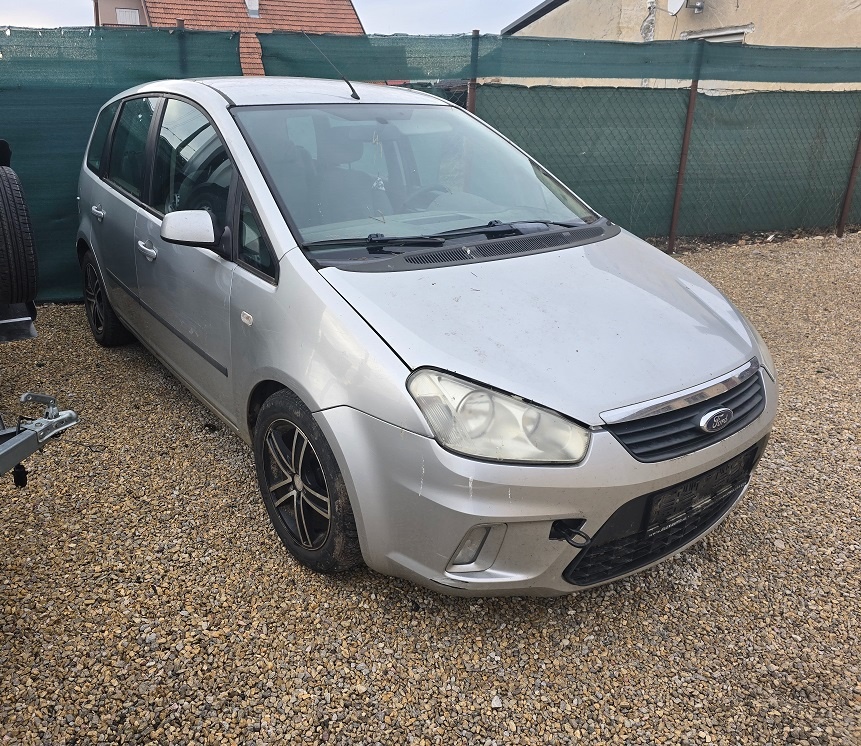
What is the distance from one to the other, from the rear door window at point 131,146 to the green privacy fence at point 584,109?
1616 millimetres

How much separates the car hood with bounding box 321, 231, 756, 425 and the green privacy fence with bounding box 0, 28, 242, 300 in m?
4.15

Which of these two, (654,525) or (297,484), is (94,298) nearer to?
(297,484)

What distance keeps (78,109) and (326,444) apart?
4533mm

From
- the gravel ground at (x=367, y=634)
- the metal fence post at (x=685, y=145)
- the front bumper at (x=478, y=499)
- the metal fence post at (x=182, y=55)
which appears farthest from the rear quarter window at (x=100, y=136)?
the metal fence post at (x=685, y=145)

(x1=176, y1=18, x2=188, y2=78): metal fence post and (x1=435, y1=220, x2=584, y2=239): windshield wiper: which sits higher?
(x1=176, y1=18, x2=188, y2=78): metal fence post

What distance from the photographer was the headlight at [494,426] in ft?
6.63

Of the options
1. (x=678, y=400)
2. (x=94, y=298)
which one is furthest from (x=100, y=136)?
(x=678, y=400)

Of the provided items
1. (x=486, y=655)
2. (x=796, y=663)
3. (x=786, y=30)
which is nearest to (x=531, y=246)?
(x=486, y=655)

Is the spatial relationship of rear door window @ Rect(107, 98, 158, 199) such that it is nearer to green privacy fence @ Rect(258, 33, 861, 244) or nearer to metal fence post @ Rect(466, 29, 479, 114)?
green privacy fence @ Rect(258, 33, 861, 244)

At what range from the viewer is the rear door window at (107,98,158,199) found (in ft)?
12.3

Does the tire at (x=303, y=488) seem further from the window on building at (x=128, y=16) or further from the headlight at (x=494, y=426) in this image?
the window on building at (x=128, y=16)

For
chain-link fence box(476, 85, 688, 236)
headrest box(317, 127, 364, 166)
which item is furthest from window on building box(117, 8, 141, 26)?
headrest box(317, 127, 364, 166)

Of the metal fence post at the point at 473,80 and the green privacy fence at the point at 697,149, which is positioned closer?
the metal fence post at the point at 473,80

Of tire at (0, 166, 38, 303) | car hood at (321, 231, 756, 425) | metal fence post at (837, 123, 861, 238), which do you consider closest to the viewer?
car hood at (321, 231, 756, 425)
